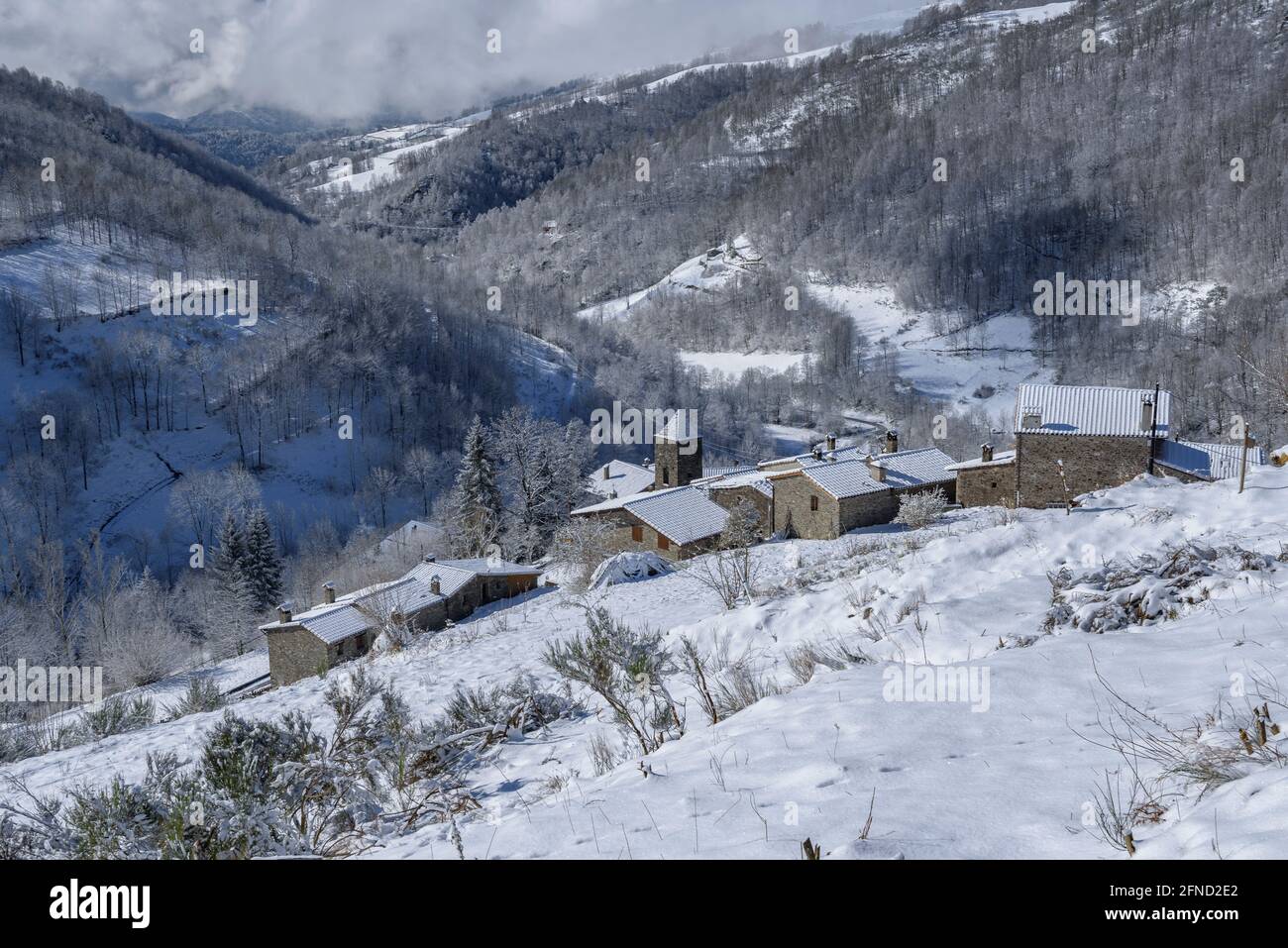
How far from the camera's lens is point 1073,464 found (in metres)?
26.3

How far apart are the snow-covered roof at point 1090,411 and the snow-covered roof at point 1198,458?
66 centimetres

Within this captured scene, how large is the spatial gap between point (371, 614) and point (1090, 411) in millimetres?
26276

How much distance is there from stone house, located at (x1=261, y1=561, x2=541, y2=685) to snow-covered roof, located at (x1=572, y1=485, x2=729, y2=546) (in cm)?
593

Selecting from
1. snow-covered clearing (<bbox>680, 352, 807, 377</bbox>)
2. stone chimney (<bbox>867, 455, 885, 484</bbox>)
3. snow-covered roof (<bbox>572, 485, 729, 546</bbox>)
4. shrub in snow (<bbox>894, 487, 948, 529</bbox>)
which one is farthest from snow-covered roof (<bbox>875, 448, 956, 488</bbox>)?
snow-covered clearing (<bbox>680, 352, 807, 377</bbox>)

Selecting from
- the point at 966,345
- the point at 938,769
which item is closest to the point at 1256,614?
the point at 938,769

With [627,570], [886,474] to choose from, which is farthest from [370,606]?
[886,474]

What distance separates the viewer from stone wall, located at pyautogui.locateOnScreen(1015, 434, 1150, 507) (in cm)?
2575

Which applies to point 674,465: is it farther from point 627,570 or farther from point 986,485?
point 627,570

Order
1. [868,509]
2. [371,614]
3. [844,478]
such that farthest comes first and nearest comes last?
[844,478] → [868,509] → [371,614]

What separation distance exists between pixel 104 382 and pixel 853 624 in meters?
80.8

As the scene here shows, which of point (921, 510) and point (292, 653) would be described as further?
point (292, 653)

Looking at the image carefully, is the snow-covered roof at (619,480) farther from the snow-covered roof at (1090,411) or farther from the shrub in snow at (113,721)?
the shrub in snow at (113,721)

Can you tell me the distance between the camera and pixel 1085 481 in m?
26.1

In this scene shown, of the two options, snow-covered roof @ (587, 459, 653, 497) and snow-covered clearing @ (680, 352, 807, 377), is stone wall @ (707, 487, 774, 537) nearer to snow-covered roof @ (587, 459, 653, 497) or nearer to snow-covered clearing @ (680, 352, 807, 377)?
snow-covered roof @ (587, 459, 653, 497)
